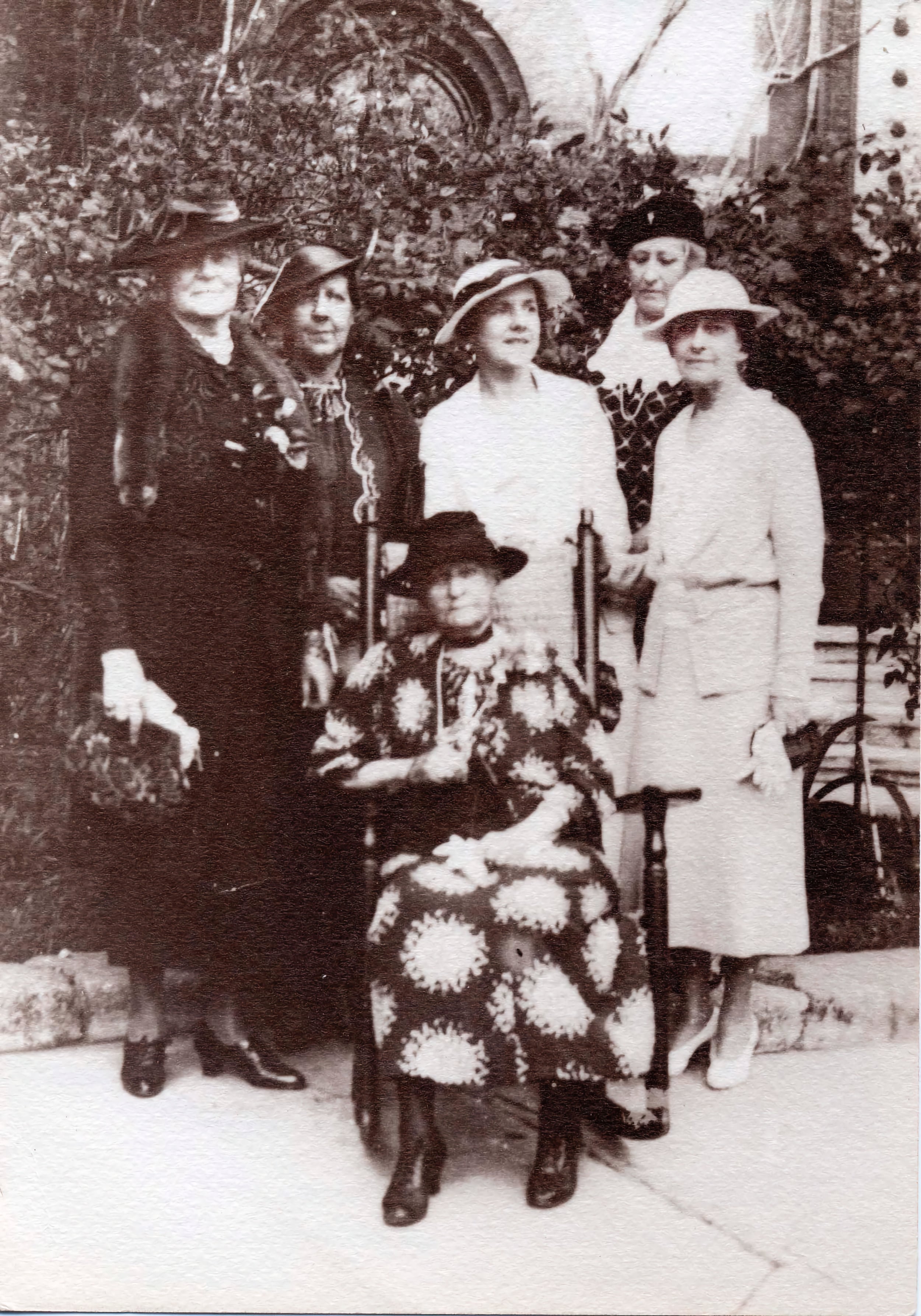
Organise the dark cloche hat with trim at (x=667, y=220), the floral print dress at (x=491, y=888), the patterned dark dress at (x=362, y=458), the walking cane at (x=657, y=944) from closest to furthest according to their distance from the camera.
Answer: the floral print dress at (x=491, y=888)
the walking cane at (x=657, y=944)
the patterned dark dress at (x=362, y=458)
the dark cloche hat with trim at (x=667, y=220)

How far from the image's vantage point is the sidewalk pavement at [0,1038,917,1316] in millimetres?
2344

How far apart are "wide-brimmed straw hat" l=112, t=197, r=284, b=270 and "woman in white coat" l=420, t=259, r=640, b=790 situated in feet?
1.47

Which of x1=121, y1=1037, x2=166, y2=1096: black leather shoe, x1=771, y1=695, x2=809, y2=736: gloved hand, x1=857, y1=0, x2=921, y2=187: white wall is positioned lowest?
x1=121, y1=1037, x2=166, y2=1096: black leather shoe

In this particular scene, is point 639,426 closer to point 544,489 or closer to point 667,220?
→ point 544,489

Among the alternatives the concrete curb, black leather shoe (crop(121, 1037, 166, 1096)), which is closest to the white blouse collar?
the concrete curb

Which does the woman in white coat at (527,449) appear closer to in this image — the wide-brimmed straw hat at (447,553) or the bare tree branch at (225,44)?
the wide-brimmed straw hat at (447,553)

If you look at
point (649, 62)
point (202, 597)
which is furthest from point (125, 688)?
point (649, 62)

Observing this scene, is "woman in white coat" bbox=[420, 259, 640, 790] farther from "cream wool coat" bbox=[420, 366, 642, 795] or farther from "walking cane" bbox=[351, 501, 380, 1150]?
"walking cane" bbox=[351, 501, 380, 1150]

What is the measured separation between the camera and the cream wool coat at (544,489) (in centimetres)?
253

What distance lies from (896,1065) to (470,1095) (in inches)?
36.3

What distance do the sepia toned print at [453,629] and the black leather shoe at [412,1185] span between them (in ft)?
0.06

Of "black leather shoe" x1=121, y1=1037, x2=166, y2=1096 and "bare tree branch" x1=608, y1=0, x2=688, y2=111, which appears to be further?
"bare tree branch" x1=608, y1=0, x2=688, y2=111

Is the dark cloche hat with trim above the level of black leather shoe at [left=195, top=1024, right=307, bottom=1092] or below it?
above

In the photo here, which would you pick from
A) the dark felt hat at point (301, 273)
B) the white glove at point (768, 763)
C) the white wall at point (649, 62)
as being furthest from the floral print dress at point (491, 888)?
the white wall at point (649, 62)
